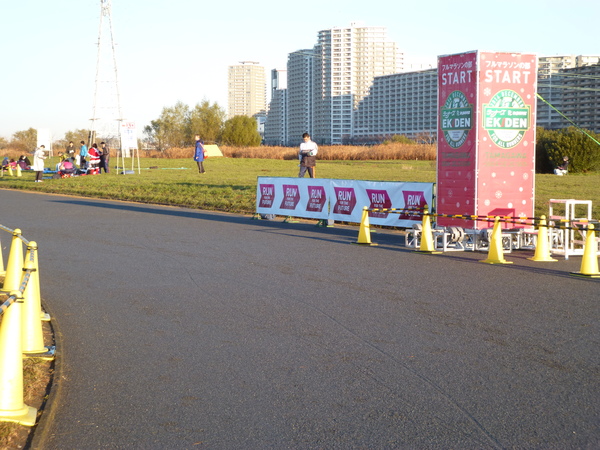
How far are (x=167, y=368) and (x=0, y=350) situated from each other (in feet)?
5.54

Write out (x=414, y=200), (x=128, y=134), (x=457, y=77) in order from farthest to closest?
(x=128, y=134)
(x=414, y=200)
(x=457, y=77)

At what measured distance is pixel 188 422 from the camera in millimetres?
5074

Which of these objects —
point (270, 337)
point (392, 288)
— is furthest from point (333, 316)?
point (392, 288)

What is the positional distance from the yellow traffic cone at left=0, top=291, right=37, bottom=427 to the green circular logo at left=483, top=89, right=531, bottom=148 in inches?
431

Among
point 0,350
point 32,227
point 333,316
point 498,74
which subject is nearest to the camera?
point 0,350

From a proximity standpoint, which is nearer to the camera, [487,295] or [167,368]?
[167,368]

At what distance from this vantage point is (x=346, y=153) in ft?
216

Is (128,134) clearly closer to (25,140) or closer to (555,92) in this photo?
(25,140)

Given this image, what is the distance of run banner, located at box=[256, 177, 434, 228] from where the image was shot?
55.1ft

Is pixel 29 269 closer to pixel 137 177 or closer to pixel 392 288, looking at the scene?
pixel 392 288

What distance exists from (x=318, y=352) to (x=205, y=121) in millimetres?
98196

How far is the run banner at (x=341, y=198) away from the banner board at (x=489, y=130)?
170cm

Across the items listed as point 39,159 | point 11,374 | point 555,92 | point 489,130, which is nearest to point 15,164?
point 39,159

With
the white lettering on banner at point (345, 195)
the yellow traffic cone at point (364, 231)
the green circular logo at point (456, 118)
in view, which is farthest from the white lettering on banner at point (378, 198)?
the green circular logo at point (456, 118)
